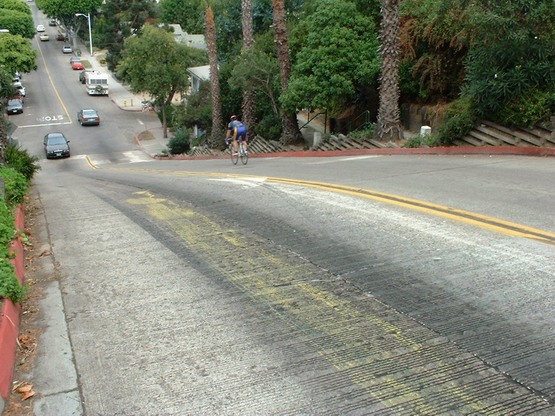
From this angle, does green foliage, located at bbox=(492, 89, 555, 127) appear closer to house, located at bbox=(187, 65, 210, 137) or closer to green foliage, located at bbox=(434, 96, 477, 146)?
green foliage, located at bbox=(434, 96, 477, 146)

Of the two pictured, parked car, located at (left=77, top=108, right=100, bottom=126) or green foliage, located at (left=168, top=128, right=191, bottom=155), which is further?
parked car, located at (left=77, top=108, right=100, bottom=126)

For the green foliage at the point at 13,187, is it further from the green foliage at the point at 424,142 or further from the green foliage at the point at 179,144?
the green foliage at the point at 179,144

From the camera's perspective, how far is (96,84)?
232 feet

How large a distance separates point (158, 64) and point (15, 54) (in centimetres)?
2321

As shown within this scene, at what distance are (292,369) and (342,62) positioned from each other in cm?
2299

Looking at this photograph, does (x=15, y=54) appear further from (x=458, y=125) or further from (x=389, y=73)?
(x=458, y=125)

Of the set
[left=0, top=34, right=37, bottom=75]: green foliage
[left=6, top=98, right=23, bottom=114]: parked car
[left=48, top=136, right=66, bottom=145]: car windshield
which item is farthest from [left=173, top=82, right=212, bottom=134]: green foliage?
[left=0, top=34, right=37, bottom=75]: green foliage

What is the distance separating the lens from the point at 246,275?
6895mm

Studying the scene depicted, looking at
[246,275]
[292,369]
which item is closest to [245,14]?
[246,275]

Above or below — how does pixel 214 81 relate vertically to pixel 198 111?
above

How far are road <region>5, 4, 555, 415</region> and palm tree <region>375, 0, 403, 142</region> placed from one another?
42.6 ft

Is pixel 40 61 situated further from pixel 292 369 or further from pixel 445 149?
pixel 292 369

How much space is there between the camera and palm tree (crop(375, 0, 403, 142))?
75.3 ft

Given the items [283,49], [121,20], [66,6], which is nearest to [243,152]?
[283,49]
